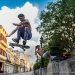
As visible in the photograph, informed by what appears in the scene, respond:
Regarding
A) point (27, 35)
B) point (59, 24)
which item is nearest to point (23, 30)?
point (27, 35)

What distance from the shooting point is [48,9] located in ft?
88.6

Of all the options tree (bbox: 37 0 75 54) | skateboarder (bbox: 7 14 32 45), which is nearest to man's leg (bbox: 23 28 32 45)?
skateboarder (bbox: 7 14 32 45)

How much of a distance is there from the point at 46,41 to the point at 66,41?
1711 millimetres

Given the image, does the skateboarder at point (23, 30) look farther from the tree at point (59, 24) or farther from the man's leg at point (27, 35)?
the tree at point (59, 24)

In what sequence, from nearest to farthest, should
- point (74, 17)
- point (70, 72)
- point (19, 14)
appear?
point (70, 72), point (19, 14), point (74, 17)

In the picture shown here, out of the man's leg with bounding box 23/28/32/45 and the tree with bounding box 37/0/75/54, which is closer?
the man's leg with bounding box 23/28/32/45

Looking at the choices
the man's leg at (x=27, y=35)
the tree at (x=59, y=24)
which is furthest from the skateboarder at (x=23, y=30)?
the tree at (x=59, y=24)

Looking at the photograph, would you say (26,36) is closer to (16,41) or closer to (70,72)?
(16,41)

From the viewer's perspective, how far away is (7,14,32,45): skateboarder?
16.4 meters

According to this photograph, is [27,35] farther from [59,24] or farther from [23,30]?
[59,24]

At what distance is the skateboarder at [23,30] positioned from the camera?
16375 millimetres

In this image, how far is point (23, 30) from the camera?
54.4ft

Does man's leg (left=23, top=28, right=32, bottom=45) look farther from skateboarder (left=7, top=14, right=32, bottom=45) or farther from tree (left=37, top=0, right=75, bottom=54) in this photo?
tree (left=37, top=0, right=75, bottom=54)

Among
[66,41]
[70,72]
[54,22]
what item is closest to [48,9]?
[54,22]
